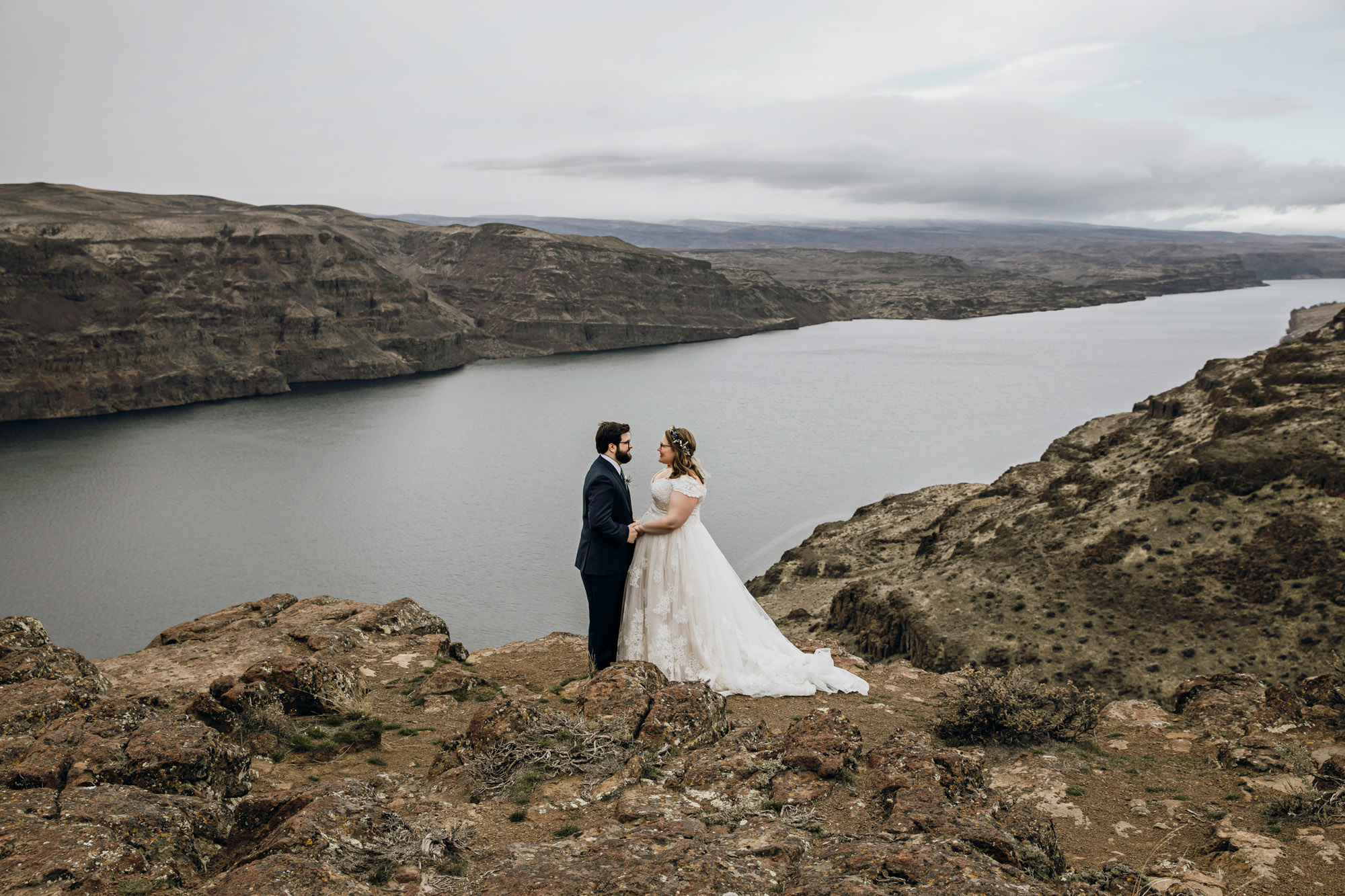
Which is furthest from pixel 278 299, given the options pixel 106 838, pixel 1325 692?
pixel 1325 692

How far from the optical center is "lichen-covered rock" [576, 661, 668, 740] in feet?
22.9

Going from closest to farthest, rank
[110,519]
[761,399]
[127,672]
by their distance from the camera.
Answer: [127,672]
[110,519]
[761,399]

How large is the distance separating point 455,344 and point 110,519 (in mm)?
74169

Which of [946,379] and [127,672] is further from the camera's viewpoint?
[946,379]

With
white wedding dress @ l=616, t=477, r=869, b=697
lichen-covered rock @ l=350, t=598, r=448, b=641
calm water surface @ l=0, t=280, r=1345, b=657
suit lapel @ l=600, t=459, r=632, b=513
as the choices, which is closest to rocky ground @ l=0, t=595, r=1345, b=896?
white wedding dress @ l=616, t=477, r=869, b=697

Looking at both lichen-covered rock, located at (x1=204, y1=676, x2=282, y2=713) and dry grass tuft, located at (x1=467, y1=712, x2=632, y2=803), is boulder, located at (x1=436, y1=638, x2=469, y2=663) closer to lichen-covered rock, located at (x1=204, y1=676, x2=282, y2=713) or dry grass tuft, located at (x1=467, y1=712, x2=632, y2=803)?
lichen-covered rock, located at (x1=204, y1=676, x2=282, y2=713)

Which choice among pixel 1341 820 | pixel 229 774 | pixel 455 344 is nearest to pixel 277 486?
pixel 229 774

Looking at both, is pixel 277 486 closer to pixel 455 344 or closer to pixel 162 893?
pixel 162 893

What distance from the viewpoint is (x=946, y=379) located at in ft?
292

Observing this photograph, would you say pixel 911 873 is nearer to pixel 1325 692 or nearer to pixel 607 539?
pixel 607 539

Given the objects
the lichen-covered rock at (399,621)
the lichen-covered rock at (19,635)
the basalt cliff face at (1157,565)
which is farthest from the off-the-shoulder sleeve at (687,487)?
the basalt cliff face at (1157,565)

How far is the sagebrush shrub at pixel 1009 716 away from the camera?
8.28 m

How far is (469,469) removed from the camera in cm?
5444

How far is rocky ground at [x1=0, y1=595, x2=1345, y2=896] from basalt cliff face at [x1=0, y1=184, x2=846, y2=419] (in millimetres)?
90373
